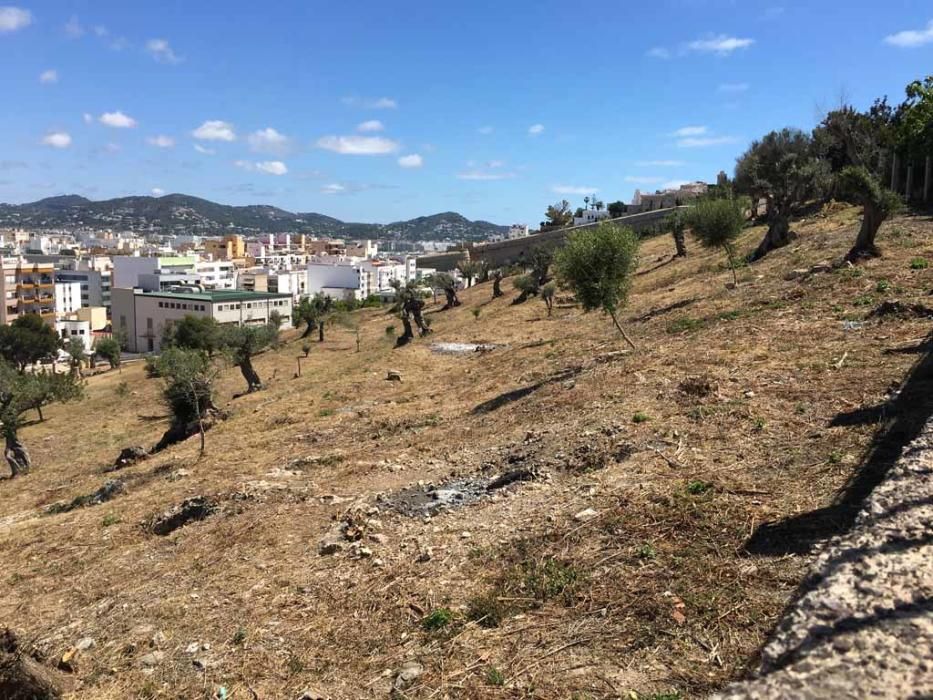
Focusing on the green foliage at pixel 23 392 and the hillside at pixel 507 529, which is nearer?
the hillside at pixel 507 529

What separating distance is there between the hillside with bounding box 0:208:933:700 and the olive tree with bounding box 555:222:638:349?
71.3 inches

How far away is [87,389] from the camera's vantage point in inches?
1864

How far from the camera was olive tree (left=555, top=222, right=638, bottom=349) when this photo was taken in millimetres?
18609

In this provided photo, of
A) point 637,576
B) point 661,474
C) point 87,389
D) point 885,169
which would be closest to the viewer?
point 637,576

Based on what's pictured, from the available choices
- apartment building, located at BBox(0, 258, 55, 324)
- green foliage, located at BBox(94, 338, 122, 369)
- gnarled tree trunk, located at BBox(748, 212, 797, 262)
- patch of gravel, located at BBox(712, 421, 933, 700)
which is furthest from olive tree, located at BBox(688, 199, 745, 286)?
apartment building, located at BBox(0, 258, 55, 324)

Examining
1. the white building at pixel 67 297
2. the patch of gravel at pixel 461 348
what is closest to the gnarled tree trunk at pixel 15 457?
the patch of gravel at pixel 461 348

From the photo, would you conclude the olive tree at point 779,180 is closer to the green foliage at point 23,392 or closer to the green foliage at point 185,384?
the green foliage at point 185,384

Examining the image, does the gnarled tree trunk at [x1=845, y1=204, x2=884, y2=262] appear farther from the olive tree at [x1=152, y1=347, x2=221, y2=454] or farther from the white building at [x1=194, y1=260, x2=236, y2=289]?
the white building at [x1=194, y1=260, x2=236, y2=289]

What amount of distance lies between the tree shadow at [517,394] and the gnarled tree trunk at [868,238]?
9.90 m

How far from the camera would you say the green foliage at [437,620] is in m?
6.77

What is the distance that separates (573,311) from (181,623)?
27.3 m

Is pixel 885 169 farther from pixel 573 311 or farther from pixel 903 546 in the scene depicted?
pixel 903 546

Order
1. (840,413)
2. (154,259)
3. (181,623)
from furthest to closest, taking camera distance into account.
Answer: (154,259) → (840,413) → (181,623)

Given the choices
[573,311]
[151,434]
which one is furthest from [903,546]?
[573,311]
